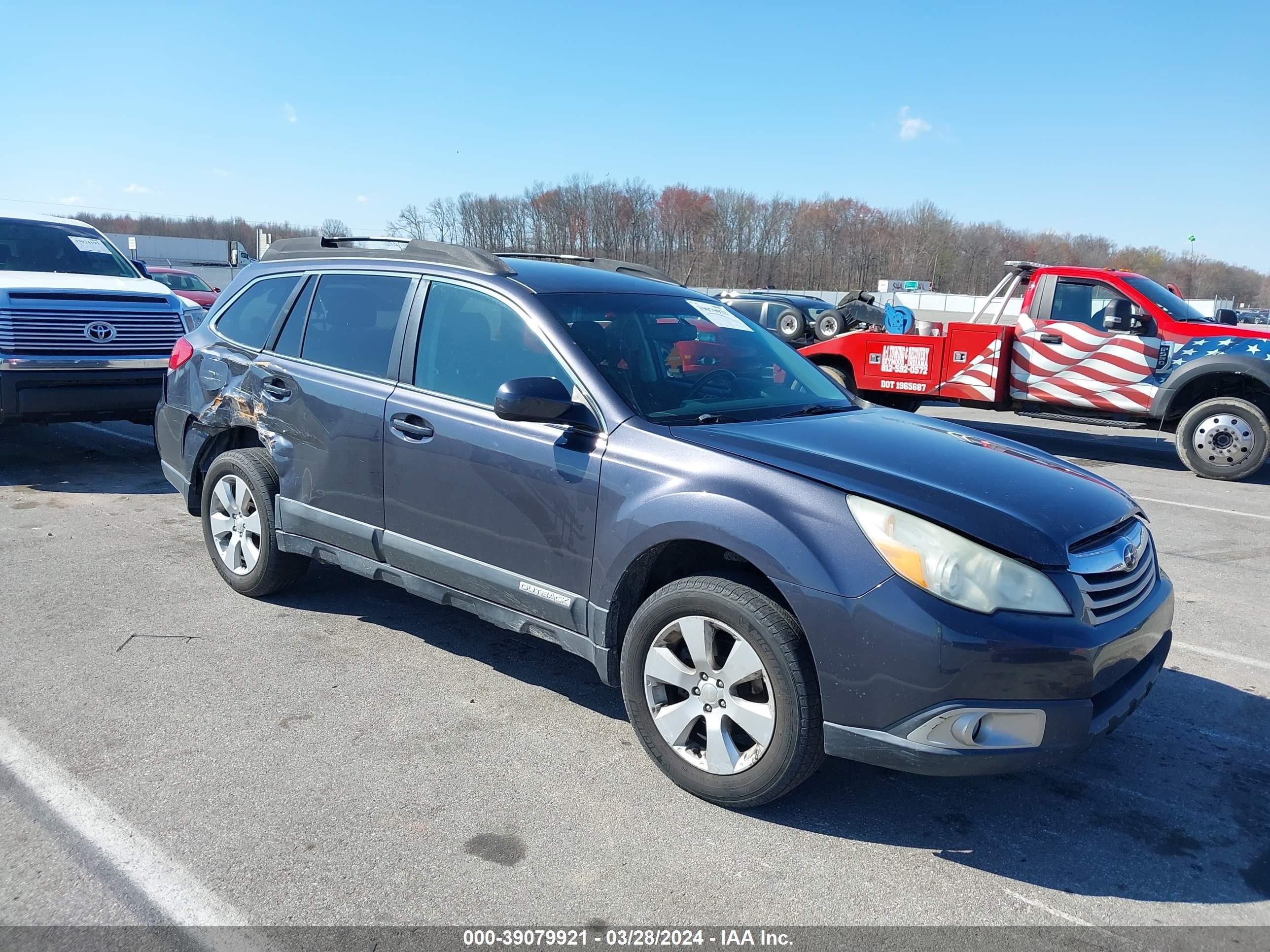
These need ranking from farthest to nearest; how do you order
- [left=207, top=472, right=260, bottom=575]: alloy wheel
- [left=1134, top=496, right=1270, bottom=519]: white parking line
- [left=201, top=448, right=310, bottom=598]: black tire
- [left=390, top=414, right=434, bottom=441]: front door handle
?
[left=1134, top=496, right=1270, bottom=519]: white parking line
[left=207, top=472, right=260, bottom=575]: alloy wheel
[left=201, top=448, right=310, bottom=598]: black tire
[left=390, top=414, right=434, bottom=441]: front door handle

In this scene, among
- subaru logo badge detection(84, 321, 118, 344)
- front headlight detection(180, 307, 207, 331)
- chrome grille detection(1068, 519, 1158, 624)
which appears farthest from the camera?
front headlight detection(180, 307, 207, 331)

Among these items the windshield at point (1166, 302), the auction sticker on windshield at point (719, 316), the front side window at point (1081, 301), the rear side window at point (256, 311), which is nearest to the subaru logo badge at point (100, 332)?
the rear side window at point (256, 311)

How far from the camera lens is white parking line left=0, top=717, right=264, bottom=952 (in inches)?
98.0

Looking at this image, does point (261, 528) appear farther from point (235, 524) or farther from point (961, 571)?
A: point (961, 571)

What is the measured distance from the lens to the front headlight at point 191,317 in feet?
28.3

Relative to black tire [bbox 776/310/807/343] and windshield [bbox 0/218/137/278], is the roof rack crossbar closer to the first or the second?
windshield [bbox 0/218/137/278]

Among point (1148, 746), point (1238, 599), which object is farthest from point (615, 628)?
point (1238, 599)

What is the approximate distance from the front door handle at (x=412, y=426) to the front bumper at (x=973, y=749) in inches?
79.9

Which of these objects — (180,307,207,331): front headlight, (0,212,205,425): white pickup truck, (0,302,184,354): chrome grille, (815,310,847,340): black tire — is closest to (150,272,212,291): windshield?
(180,307,207,331): front headlight

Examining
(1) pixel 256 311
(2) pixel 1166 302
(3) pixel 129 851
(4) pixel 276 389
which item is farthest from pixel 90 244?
(2) pixel 1166 302

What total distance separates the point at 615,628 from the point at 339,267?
2.46 metres

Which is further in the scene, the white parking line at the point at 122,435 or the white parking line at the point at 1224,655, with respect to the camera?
the white parking line at the point at 122,435

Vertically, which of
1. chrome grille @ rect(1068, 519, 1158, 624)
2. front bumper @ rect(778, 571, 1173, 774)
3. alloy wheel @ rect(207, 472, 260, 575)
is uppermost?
chrome grille @ rect(1068, 519, 1158, 624)

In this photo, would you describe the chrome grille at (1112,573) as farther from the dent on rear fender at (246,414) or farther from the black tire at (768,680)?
the dent on rear fender at (246,414)
